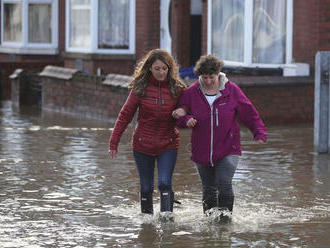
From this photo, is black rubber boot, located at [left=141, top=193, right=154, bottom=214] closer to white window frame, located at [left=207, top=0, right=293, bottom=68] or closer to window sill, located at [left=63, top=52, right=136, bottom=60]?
white window frame, located at [left=207, top=0, right=293, bottom=68]

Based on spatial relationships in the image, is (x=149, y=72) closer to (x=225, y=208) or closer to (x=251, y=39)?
(x=225, y=208)

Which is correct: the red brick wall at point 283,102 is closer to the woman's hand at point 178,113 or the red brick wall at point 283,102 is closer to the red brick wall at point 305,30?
the red brick wall at point 305,30

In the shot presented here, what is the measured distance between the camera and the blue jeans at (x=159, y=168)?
812cm

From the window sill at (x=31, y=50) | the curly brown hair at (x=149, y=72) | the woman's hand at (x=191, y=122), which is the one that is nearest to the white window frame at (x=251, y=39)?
the curly brown hair at (x=149, y=72)

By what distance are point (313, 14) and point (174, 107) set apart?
9.21 metres

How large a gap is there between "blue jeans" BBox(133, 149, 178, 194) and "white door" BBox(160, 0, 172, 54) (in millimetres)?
13956

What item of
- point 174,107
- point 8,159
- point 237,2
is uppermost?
point 237,2

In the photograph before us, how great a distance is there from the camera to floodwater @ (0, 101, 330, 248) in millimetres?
7598

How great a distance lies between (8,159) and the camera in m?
12.3

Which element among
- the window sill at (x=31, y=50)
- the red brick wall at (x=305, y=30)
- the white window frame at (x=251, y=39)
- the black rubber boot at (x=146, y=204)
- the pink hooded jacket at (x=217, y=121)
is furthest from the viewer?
the window sill at (x=31, y=50)

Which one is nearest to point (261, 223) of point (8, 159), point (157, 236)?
point (157, 236)

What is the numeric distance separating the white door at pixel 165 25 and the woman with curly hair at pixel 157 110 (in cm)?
1406

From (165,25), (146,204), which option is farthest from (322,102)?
(165,25)

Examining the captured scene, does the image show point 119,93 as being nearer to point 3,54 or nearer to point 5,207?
point 5,207
